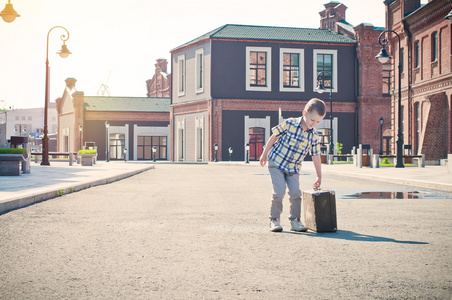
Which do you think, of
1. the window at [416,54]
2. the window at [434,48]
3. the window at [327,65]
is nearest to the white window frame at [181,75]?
the window at [327,65]

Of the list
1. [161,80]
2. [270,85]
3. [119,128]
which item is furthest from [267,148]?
[161,80]

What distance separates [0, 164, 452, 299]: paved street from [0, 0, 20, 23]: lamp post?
38.4 ft

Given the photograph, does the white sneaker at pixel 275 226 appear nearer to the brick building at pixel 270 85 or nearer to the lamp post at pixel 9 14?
the lamp post at pixel 9 14

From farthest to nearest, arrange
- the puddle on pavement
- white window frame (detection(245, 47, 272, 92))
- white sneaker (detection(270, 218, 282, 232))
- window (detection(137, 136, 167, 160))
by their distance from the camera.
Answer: window (detection(137, 136, 167, 160)) → white window frame (detection(245, 47, 272, 92)) → the puddle on pavement → white sneaker (detection(270, 218, 282, 232))

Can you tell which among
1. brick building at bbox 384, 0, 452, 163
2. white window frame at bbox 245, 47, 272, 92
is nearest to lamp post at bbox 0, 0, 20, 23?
brick building at bbox 384, 0, 452, 163

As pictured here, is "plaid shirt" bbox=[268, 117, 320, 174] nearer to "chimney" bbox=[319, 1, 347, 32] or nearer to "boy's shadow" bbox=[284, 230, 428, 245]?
"boy's shadow" bbox=[284, 230, 428, 245]

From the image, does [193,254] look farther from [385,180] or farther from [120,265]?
[385,180]

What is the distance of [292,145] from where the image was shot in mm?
6789

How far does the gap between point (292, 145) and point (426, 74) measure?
25.5 meters

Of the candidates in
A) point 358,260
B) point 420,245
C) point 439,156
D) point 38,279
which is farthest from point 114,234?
point 439,156

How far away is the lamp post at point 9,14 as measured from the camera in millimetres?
19000

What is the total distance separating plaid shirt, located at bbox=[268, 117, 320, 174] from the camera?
6.79 m

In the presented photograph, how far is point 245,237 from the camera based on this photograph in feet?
21.4

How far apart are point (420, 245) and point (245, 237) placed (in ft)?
6.37
